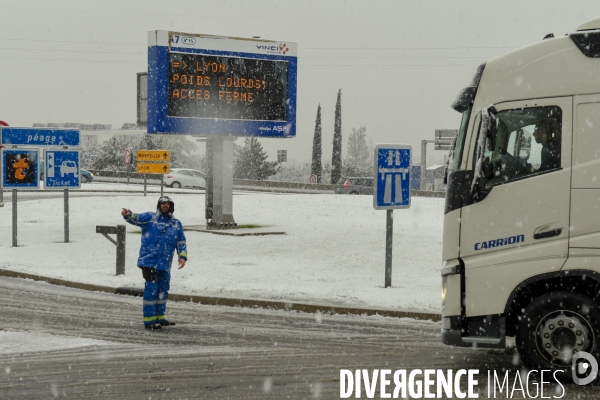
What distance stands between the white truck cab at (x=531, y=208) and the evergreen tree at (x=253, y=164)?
81679mm

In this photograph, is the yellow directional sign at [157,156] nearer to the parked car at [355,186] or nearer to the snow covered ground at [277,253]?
the snow covered ground at [277,253]

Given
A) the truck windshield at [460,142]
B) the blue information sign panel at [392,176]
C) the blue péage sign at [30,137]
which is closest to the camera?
the truck windshield at [460,142]

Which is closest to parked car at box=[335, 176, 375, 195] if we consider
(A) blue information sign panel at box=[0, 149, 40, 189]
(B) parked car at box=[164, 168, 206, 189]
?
(B) parked car at box=[164, 168, 206, 189]

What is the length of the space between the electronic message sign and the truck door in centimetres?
1596

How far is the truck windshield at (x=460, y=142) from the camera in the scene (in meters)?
7.81

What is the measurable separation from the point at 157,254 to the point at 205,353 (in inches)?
80.9

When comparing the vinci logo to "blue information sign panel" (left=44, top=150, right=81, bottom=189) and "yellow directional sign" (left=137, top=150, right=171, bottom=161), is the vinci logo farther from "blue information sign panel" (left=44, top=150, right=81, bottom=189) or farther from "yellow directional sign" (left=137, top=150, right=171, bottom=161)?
"yellow directional sign" (left=137, top=150, right=171, bottom=161)

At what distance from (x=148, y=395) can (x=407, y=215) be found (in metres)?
22.7

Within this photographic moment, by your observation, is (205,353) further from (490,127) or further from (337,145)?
(337,145)

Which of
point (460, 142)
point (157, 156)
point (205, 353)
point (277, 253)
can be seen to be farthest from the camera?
point (157, 156)

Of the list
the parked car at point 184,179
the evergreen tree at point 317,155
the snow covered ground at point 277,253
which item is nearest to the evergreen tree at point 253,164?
the evergreen tree at point 317,155

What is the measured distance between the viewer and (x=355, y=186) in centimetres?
5259

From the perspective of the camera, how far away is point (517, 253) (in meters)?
7.51

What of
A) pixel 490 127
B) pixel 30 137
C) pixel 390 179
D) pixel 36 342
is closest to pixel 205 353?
pixel 36 342
